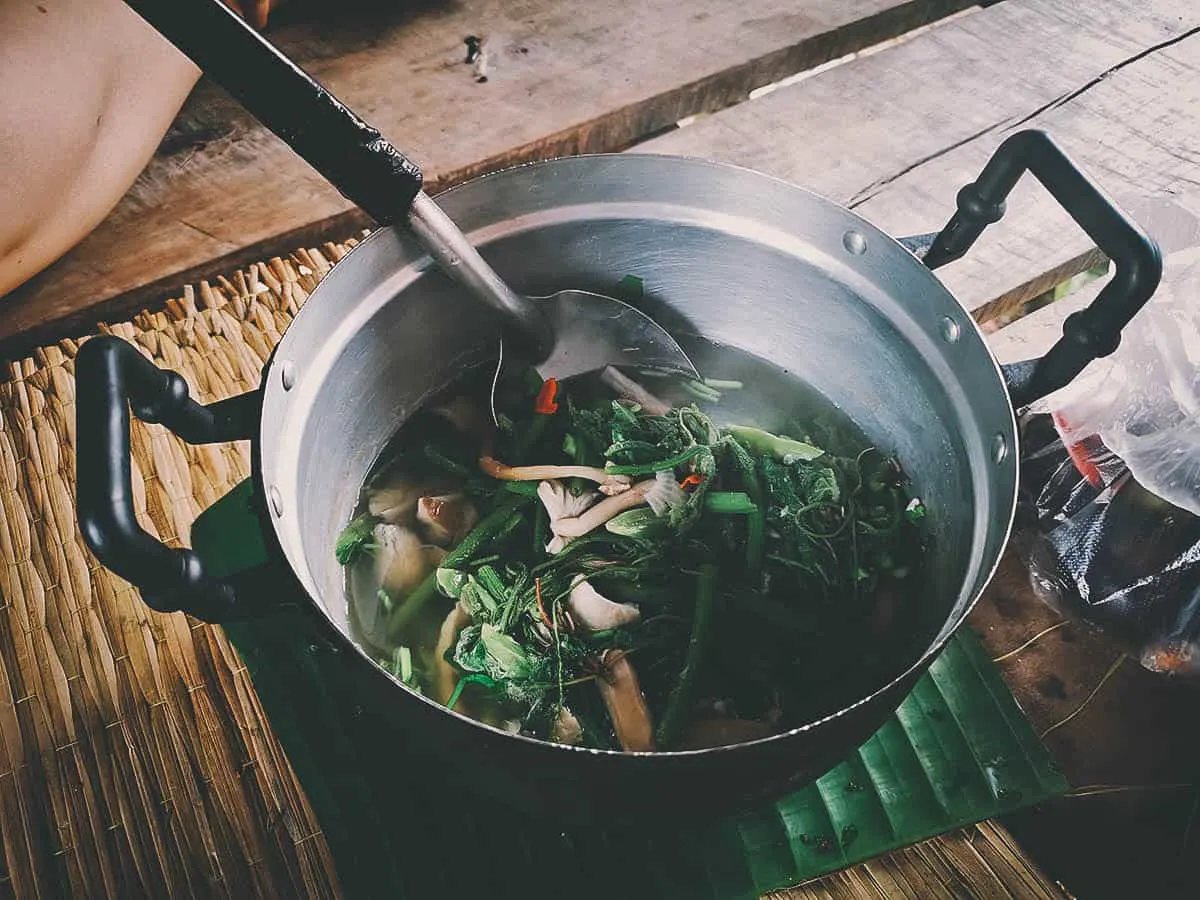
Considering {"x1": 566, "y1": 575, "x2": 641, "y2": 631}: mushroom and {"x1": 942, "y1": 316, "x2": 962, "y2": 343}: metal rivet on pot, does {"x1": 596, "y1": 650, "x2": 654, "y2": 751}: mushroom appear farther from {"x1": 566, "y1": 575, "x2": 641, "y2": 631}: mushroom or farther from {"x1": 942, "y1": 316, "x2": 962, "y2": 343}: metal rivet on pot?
{"x1": 942, "y1": 316, "x2": 962, "y2": 343}: metal rivet on pot

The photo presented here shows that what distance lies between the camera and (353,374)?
5.09 feet

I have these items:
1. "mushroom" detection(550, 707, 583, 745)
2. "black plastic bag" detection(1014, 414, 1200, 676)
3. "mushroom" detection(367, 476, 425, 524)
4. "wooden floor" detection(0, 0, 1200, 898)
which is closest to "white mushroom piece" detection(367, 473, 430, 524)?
"mushroom" detection(367, 476, 425, 524)

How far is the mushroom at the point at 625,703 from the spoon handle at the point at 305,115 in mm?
679

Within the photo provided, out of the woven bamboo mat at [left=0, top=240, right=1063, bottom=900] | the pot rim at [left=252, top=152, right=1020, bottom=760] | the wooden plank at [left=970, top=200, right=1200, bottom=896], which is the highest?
the pot rim at [left=252, top=152, right=1020, bottom=760]

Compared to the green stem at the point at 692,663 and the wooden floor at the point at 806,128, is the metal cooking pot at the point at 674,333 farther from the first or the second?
the wooden floor at the point at 806,128

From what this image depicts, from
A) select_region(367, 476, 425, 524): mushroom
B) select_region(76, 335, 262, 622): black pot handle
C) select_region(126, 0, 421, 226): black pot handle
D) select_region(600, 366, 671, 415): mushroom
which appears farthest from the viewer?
select_region(600, 366, 671, 415): mushroom

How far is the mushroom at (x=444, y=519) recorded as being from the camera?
1.66 m

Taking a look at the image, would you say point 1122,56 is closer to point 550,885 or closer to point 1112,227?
point 1112,227

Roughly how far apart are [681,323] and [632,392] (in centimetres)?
20

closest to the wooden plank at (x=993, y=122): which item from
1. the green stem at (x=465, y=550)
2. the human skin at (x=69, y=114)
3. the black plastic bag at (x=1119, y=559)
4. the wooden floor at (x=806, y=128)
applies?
the wooden floor at (x=806, y=128)

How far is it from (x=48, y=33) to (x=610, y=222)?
3.81 ft

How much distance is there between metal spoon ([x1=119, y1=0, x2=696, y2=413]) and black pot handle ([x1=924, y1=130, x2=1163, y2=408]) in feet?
2.25

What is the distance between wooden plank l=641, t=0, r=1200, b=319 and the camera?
2.08 metres

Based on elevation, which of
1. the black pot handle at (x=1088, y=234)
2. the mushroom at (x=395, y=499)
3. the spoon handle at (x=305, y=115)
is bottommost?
the mushroom at (x=395, y=499)
